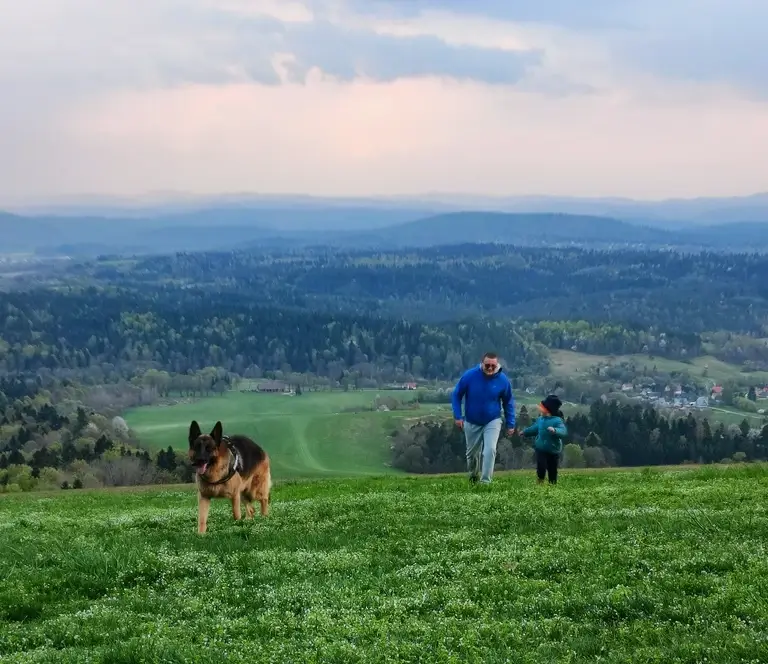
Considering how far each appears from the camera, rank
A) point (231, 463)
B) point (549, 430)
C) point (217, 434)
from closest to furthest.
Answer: point (217, 434)
point (231, 463)
point (549, 430)

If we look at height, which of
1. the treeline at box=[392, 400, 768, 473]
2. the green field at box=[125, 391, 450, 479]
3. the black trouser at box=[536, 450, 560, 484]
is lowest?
the green field at box=[125, 391, 450, 479]

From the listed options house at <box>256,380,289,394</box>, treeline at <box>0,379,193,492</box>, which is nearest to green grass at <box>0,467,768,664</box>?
treeline at <box>0,379,193,492</box>

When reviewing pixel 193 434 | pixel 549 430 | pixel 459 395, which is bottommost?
pixel 549 430

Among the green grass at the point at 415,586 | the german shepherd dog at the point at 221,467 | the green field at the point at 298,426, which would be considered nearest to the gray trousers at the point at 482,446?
the green grass at the point at 415,586

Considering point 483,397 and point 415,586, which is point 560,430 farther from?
point 415,586

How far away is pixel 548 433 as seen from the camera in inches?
847

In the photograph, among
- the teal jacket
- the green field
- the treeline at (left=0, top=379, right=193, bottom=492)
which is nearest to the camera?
the teal jacket

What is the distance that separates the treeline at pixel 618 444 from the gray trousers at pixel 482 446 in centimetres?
5475

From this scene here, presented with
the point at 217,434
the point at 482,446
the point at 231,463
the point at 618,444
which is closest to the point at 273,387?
the point at 618,444

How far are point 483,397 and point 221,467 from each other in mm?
7785

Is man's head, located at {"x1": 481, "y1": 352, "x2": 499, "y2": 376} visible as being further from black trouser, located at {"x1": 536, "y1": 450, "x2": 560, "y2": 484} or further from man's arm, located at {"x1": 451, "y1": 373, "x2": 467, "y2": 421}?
black trouser, located at {"x1": 536, "y1": 450, "x2": 560, "y2": 484}

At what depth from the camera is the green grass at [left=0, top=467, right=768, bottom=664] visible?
8.62 metres

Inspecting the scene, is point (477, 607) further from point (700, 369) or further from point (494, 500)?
point (700, 369)

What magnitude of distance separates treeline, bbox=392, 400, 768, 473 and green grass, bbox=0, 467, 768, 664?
61787 millimetres
